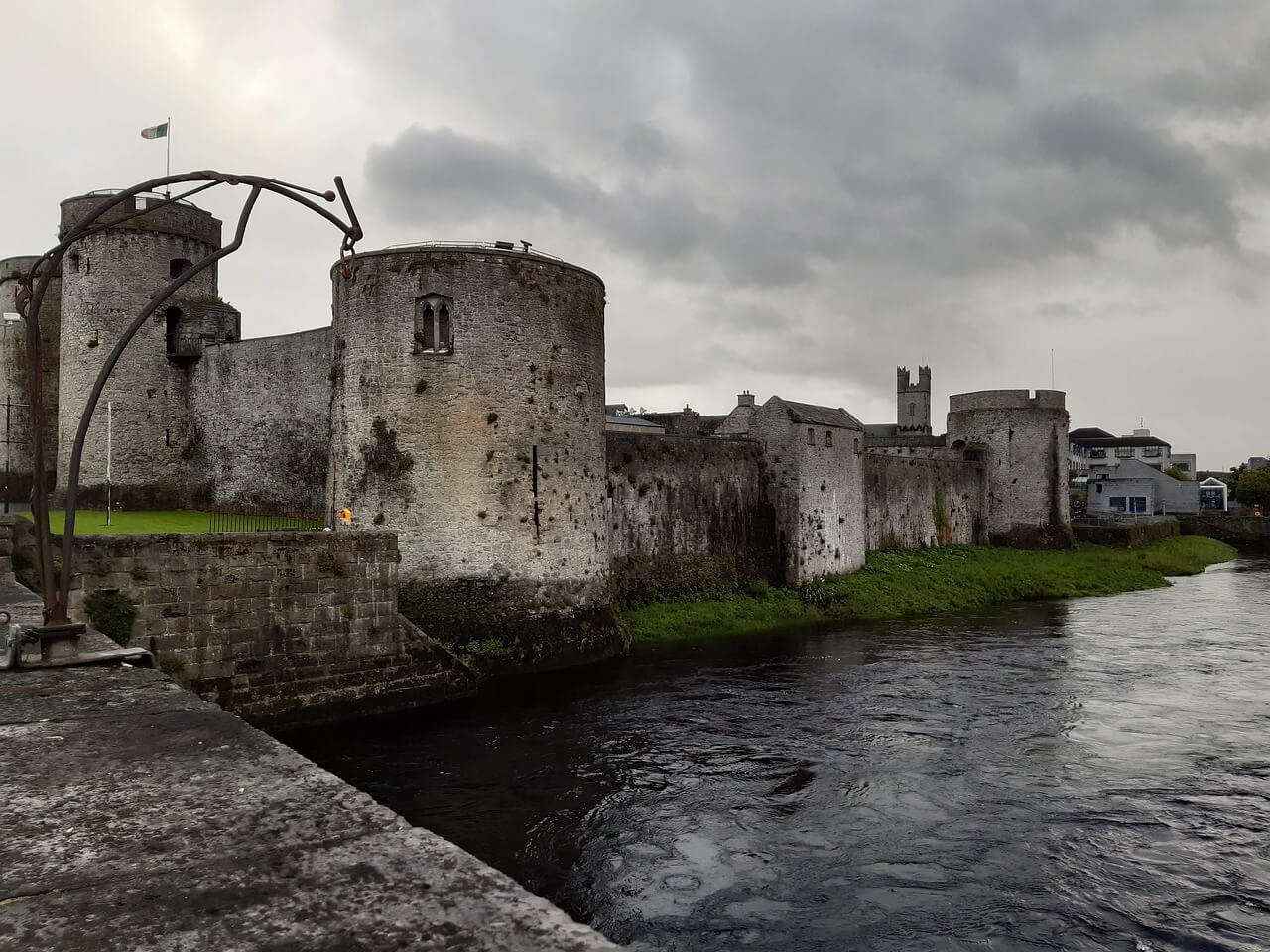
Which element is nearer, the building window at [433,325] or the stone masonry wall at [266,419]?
the building window at [433,325]

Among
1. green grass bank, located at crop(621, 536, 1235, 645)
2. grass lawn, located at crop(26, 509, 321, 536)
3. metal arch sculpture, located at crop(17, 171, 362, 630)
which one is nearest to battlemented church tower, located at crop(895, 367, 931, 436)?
green grass bank, located at crop(621, 536, 1235, 645)

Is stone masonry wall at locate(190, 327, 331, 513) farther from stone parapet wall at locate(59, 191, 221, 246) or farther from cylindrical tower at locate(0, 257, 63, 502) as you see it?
→ cylindrical tower at locate(0, 257, 63, 502)

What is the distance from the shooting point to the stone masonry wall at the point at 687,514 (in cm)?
2325

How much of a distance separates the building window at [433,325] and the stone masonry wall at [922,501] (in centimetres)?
1823

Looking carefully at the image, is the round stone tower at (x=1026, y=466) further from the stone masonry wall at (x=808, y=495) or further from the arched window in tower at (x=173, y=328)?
the arched window in tower at (x=173, y=328)

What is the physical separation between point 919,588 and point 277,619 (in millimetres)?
20658

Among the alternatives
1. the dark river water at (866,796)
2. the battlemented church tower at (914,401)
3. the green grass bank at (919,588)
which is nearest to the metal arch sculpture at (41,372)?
the dark river water at (866,796)

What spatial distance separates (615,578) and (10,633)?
679 inches

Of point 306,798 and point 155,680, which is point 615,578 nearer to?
point 155,680

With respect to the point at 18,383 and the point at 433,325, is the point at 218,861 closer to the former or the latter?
the point at 433,325

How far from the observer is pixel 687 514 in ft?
81.3

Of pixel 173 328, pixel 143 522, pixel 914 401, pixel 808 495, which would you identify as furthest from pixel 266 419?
pixel 914 401

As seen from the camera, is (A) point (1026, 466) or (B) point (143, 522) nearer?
(B) point (143, 522)

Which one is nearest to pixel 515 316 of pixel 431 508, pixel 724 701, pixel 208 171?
pixel 431 508
